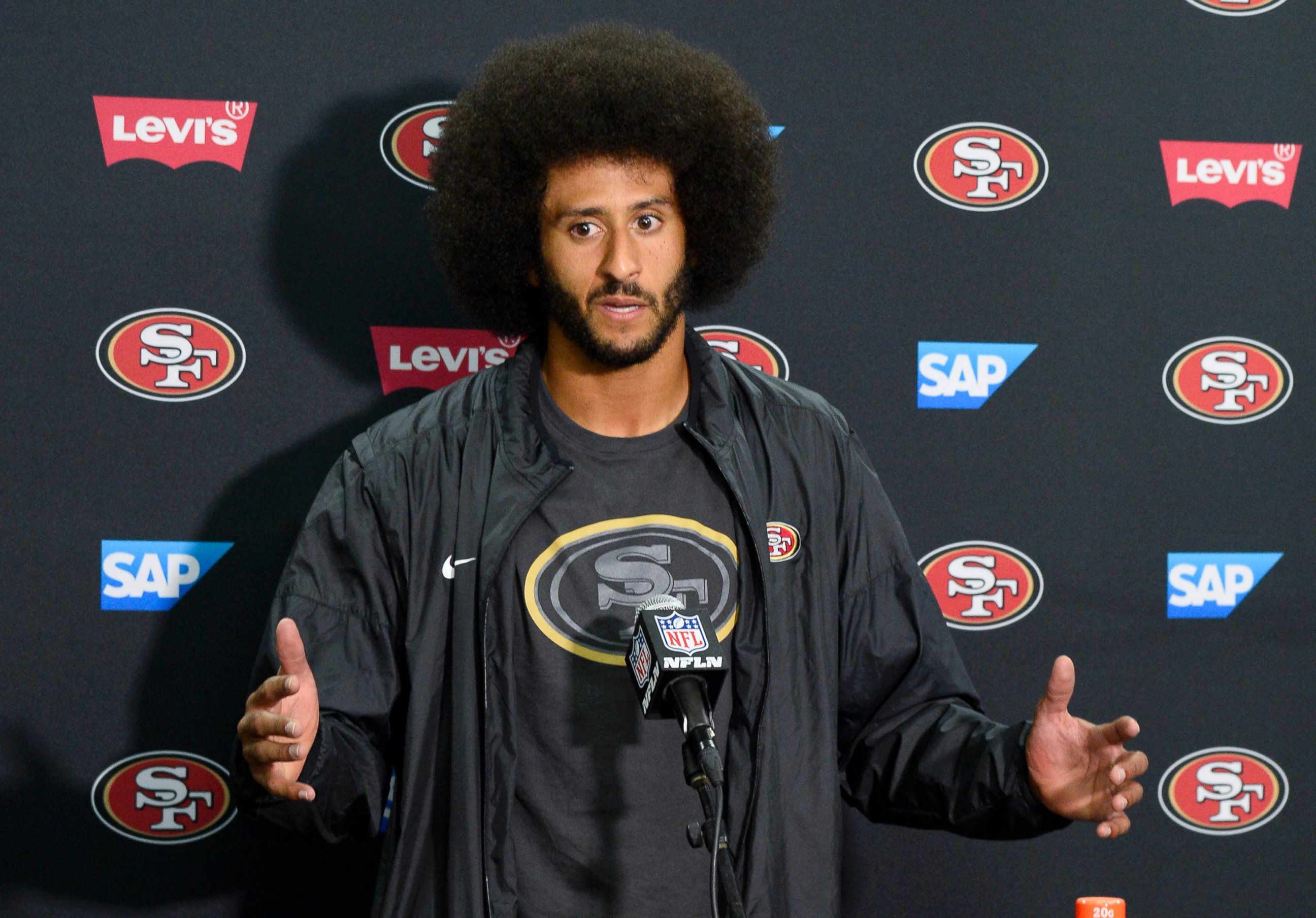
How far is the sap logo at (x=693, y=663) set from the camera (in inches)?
36.4

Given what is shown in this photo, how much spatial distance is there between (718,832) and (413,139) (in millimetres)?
1457

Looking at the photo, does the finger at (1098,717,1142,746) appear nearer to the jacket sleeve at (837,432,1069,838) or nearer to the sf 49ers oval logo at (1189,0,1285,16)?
the jacket sleeve at (837,432,1069,838)

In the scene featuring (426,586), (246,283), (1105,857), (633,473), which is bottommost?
(1105,857)

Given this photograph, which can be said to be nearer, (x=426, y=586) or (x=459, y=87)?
(x=426, y=586)

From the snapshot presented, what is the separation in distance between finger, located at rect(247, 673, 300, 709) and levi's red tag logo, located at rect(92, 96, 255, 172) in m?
1.12

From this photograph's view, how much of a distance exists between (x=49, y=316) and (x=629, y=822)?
1302 mm

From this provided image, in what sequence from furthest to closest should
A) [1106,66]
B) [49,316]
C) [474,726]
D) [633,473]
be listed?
[1106,66]
[49,316]
[633,473]
[474,726]

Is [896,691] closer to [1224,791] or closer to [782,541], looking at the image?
[782,541]

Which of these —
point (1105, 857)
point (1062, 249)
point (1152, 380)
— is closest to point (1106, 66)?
point (1062, 249)

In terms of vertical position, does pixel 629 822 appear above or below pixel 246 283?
below

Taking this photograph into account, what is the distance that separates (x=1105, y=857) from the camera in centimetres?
209

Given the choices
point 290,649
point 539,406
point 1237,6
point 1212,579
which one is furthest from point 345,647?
point 1237,6

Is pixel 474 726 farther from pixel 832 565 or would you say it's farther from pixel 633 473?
pixel 832 565

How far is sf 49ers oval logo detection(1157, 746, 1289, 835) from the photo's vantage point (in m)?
2.11
